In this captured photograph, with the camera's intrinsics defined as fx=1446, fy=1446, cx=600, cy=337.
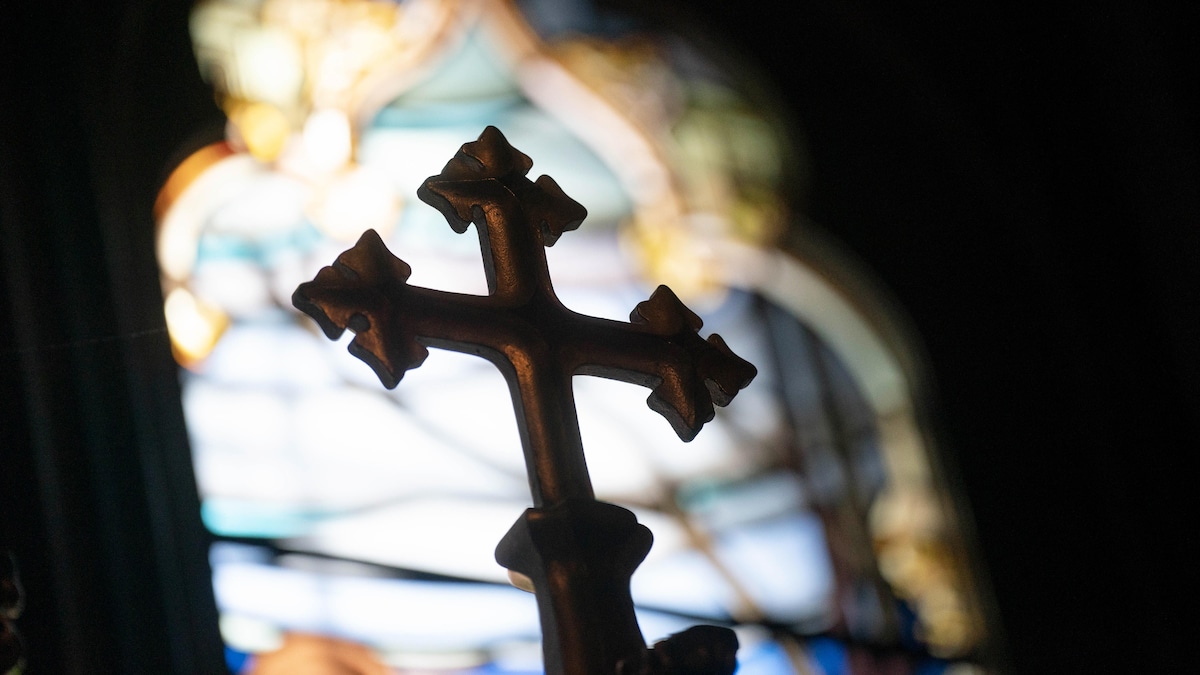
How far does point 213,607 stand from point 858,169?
171cm

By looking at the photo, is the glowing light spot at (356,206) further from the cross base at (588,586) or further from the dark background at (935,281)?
the cross base at (588,586)

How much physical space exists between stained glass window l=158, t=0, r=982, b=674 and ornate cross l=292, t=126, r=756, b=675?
2.60 ft

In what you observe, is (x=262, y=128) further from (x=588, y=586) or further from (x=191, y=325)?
(x=588, y=586)

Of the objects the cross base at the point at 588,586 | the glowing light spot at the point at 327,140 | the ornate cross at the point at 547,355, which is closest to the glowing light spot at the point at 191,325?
the glowing light spot at the point at 327,140

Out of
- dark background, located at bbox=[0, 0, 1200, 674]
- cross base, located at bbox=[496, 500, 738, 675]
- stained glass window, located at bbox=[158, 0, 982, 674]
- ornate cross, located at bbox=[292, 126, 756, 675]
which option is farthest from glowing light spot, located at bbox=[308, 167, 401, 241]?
cross base, located at bbox=[496, 500, 738, 675]

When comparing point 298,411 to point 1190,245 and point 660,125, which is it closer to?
point 660,125

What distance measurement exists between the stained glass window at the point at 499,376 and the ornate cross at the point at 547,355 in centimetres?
79

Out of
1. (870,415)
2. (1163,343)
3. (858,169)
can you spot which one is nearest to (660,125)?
(858,169)

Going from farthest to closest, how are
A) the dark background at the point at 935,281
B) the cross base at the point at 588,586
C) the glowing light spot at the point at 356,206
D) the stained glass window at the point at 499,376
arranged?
the glowing light spot at the point at 356,206
the stained glass window at the point at 499,376
the dark background at the point at 935,281
the cross base at the point at 588,586

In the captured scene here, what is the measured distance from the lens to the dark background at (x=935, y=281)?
1.80m

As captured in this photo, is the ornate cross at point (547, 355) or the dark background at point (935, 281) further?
the dark background at point (935, 281)

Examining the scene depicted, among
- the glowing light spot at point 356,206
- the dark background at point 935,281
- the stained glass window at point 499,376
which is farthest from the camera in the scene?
the glowing light spot at point 356,206

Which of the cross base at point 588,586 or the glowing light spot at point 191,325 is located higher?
the glowing light spot at point 191,325

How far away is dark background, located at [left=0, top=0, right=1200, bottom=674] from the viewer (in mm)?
1805
